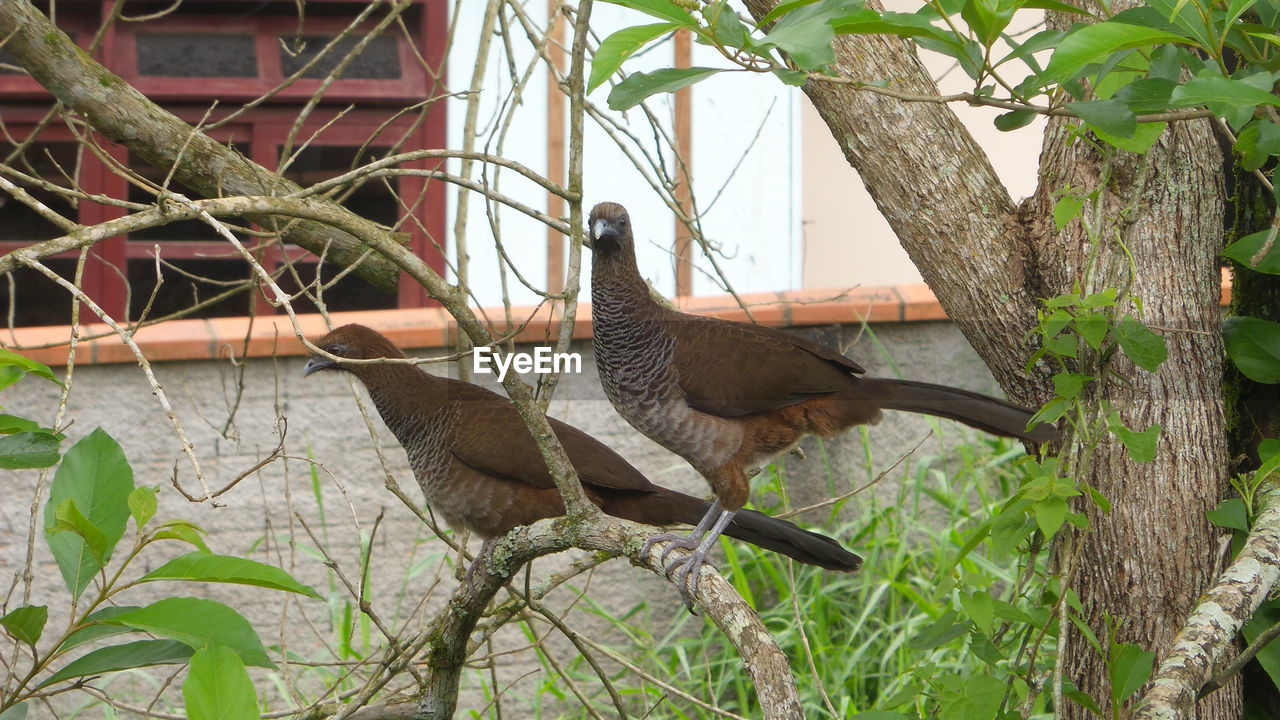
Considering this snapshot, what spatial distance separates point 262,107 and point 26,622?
13.6ft

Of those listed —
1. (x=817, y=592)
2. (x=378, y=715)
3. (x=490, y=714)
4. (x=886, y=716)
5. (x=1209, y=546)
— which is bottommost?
(x=490, y=714)

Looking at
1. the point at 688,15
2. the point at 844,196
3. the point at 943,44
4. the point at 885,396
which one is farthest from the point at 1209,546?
the point at 844,196

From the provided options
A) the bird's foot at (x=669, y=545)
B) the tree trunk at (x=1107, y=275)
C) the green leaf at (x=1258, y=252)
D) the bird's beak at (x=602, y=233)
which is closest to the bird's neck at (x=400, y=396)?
the bird's beak at (x=602, y=233)

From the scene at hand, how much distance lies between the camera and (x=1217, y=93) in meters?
1.32

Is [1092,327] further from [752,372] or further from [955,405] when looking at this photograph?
[752,372]

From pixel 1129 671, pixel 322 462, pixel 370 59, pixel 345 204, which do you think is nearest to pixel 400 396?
pixel 1129 671

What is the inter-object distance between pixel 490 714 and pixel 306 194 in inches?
108

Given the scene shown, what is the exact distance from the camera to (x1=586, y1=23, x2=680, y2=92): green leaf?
49.2 inches

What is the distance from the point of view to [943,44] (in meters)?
1.43

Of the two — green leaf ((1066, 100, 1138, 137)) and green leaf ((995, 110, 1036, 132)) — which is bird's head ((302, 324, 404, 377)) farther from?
green leaf ((1066, 100, 1138, 137))

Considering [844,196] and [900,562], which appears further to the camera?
[844,196]

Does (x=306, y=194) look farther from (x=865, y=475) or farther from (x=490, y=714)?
(x=865, y=475)

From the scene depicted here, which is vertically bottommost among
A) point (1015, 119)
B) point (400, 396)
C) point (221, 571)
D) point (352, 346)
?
point (221, 571)

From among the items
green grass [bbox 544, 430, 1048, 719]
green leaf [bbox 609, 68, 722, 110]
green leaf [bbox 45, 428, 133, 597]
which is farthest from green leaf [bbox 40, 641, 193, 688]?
green grass [bbox 544, 430, 1048, 719]
